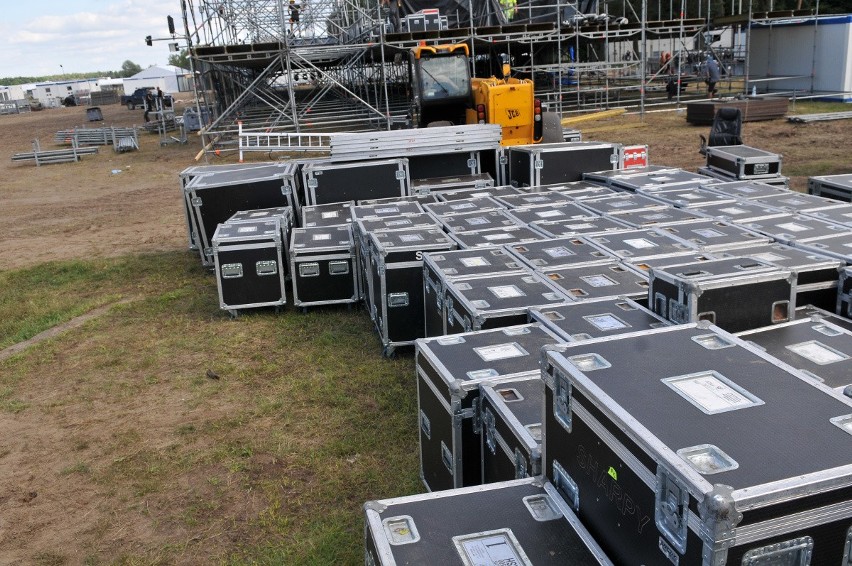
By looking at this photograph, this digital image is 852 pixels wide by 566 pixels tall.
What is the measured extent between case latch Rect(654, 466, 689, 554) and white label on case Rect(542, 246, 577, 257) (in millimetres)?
4624

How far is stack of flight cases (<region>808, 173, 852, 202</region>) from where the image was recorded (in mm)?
9188

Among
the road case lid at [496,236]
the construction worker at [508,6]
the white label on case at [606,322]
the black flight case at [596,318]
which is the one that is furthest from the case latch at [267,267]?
the construction worker at [508,6]

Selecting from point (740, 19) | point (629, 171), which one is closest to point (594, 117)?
point (740, 19)

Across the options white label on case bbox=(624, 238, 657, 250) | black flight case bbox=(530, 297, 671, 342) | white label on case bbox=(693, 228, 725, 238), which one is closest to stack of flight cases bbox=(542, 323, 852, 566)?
black flight case bbox=(530, 297, 671, 342)

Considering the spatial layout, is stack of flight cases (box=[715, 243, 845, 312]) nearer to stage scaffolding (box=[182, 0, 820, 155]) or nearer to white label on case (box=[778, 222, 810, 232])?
white label on case (box=[778, 222, 810, 232])

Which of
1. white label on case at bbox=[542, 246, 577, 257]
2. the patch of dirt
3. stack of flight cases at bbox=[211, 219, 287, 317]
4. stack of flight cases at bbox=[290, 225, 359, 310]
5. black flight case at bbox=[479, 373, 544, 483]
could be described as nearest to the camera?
black flight case at bbox=[479, 373, 544, 483]

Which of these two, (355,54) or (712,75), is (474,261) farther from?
(712,75)

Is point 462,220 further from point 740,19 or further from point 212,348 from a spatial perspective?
point 740,19

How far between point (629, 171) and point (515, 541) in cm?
926

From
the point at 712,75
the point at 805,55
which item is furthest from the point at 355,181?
the point at 805,55

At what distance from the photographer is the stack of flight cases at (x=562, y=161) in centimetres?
1130

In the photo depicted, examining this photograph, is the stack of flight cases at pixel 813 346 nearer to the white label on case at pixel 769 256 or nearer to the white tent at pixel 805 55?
the white label on case at pixel 769 256

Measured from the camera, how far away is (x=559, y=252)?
7.08 meters

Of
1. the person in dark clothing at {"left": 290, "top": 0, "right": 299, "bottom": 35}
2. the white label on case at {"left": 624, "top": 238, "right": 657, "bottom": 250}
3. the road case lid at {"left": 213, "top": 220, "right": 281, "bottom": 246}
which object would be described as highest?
the person in dark clothing at {"left": 290, "top": 0, "right": 299, "bottom": 35}
